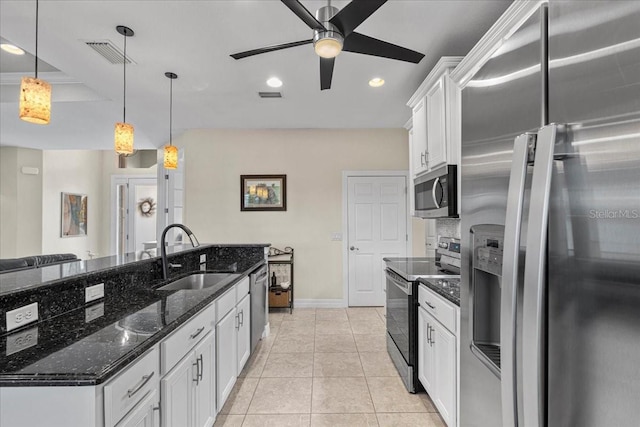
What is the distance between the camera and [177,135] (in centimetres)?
536

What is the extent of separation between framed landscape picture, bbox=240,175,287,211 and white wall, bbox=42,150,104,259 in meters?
4.49

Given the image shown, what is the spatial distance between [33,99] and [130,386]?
1.86 m

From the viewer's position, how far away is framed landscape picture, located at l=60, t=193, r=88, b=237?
22.1 feet

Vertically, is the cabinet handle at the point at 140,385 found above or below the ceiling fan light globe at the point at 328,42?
below

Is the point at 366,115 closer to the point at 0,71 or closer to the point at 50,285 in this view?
the point at 50,285

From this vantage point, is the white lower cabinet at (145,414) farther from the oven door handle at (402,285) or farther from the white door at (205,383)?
the oven door handle at (402,285)

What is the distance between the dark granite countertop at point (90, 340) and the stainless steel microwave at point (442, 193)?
1.87m

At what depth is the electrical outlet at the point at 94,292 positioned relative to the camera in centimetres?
165

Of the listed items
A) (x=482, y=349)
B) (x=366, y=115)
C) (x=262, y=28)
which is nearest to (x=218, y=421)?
(x=482, y=349)

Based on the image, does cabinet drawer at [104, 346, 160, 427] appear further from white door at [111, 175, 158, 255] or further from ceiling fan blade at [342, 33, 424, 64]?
white door at [111, 175, 158, 255]

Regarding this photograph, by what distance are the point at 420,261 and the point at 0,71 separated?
197 inches

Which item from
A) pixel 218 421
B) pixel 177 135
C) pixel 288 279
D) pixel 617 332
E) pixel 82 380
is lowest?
pixel 218 421

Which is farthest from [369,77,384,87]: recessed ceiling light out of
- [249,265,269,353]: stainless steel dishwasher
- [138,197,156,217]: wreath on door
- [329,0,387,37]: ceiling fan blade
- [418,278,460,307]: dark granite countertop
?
[138,197,156,217]: wreath on door

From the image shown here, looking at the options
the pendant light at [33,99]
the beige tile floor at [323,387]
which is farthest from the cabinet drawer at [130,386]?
the pendant light at [33,99]
